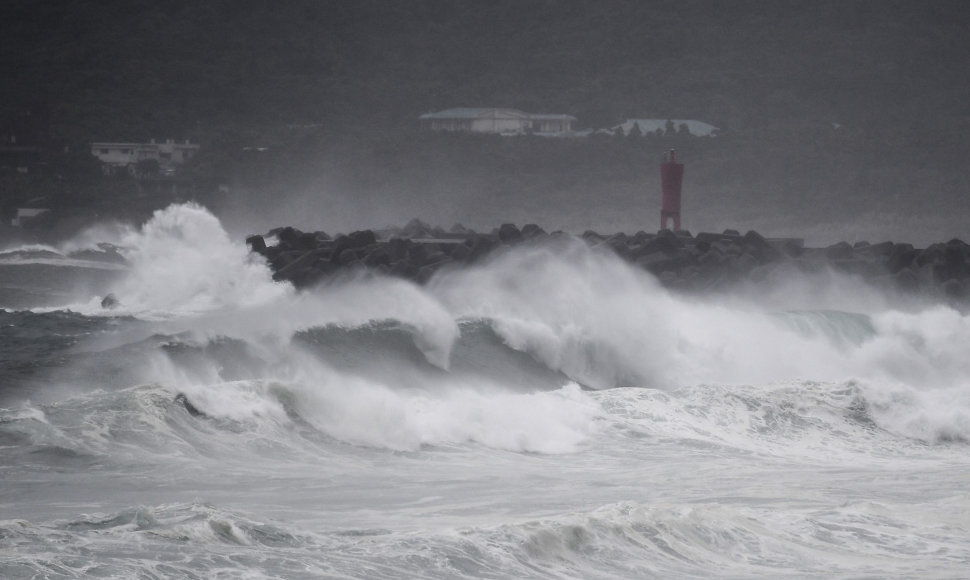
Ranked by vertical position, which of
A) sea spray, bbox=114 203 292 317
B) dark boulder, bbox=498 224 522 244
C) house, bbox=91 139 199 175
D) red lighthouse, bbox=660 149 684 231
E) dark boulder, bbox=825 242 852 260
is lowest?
sea spray, bbox=114 203 292 317

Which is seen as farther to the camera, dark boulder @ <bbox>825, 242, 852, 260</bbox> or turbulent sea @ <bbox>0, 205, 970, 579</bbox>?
dark boulder @ <bbox>825, 242, 852, 260</bbox>

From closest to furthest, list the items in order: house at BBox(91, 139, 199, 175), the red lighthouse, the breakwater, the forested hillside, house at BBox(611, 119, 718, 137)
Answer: the breakwater → the red lighthouse → the forested hillside → house at BBox(611, 119, 718, 137) → house at BBox(91, 139, 199, 175)

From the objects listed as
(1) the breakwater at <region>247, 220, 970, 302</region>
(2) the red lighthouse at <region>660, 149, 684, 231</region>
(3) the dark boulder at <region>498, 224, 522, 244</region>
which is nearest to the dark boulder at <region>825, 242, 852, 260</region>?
(1) the breakwater at <region>247, 220, 970, 302</region>

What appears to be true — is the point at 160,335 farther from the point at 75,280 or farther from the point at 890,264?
the point at 75,280

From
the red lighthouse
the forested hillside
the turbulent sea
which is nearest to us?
the turbulent sea

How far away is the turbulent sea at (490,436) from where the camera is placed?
28.8 ft

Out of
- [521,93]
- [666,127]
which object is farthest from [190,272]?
[521,93]

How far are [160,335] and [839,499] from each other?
25.4 ft

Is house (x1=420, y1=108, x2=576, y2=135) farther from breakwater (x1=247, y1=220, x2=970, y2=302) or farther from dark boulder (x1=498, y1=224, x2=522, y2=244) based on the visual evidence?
dark boulder (x1=498, y1=224, x2=522, y2=244)

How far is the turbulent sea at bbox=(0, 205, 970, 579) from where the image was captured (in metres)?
8.77

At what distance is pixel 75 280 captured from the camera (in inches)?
1303

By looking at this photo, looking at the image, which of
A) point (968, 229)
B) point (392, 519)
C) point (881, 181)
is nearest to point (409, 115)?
point (881, 181)

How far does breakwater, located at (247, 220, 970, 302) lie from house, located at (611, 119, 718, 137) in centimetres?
3810

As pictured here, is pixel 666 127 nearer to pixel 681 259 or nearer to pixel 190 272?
pixel 681 259
